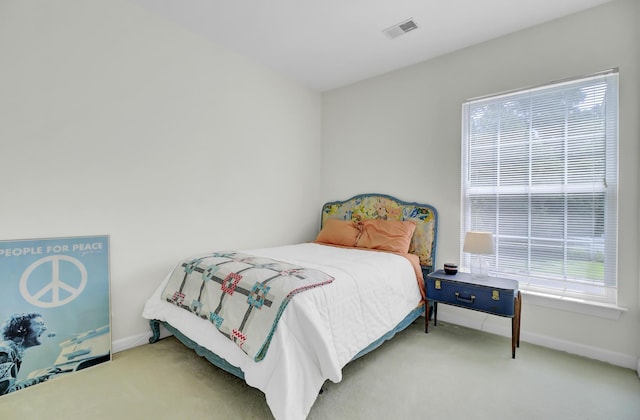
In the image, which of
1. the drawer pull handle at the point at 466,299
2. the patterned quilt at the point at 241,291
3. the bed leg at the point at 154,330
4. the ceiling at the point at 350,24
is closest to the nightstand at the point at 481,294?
the drawer pull handle at the point at 466,299

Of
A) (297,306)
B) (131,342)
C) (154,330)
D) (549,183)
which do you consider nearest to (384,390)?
(297,306)

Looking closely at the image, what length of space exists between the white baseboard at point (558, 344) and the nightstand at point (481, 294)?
184 millimetres

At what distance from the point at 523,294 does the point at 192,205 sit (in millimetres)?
2989

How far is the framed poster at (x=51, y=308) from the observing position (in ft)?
6.07

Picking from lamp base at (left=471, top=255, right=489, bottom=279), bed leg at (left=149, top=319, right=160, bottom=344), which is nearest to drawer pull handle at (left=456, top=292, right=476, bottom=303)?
lamp base at (left=471, top=255, right=489, bottom=279)

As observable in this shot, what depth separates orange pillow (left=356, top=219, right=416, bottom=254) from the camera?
2.95 meters

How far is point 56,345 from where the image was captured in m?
1.99

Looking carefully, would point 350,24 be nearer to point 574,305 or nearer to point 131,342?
point 574,305

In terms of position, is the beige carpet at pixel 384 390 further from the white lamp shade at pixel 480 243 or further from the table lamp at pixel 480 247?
the white lamp shade at pixel 480 243

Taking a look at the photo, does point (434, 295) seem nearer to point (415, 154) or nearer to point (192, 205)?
point (415, 154)

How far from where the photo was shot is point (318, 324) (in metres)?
1.58

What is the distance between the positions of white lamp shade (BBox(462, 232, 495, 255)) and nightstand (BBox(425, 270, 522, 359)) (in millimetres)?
243

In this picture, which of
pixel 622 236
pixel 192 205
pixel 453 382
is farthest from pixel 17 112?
pixel 622 236

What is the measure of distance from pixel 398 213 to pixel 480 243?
0.97 meters
